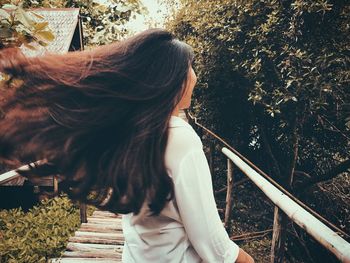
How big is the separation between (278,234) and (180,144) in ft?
4.17

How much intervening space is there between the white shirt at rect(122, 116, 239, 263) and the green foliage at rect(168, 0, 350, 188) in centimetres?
369

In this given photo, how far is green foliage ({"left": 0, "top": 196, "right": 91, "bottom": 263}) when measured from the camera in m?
3.86

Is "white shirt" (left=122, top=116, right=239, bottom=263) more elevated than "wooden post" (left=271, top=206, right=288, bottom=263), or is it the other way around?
"white shirt" (left=122, top=116, right=239, bottom=263)

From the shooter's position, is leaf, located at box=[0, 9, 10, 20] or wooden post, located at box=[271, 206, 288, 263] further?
wooden post, located at box=[271, 206, 288, 263]

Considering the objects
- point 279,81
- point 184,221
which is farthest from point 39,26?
point 279,81

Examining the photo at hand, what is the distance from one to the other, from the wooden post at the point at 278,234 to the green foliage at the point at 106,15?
679 centimetres

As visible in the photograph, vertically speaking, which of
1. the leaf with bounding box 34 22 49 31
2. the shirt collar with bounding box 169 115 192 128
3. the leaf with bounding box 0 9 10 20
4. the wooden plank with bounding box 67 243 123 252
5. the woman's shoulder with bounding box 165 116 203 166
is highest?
the leaf with bounding box 0 9 10 20

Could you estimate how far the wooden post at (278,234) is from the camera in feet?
6.19

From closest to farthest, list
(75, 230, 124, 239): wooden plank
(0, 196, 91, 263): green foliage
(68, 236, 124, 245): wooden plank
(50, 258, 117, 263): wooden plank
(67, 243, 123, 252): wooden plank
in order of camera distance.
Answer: (50, 258, 117, 263): wooden plank
(67, 243, 123, 252): wooden plank
(68, 236, 124, 245): wooden plank
(75, 230, 124, 239): wooden plank
(0, 196, 91, 263): green foliage

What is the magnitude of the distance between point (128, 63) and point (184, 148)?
1.23 ft

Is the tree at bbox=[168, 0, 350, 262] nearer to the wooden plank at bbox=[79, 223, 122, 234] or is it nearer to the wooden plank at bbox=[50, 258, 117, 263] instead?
the wooden plank at bbox=[79, 223, 122, 234]

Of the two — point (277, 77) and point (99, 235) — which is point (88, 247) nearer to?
point (99, 235)

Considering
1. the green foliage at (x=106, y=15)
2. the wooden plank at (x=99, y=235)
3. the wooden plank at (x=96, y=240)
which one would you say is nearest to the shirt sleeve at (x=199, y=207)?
the wooden plank at (x=96, y=240)

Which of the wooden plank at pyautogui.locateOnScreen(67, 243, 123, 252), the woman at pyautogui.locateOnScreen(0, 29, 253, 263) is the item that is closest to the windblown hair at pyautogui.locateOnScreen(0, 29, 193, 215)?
the woman at pyautogui.locateOnScreen(0, 29, 253, 263)
